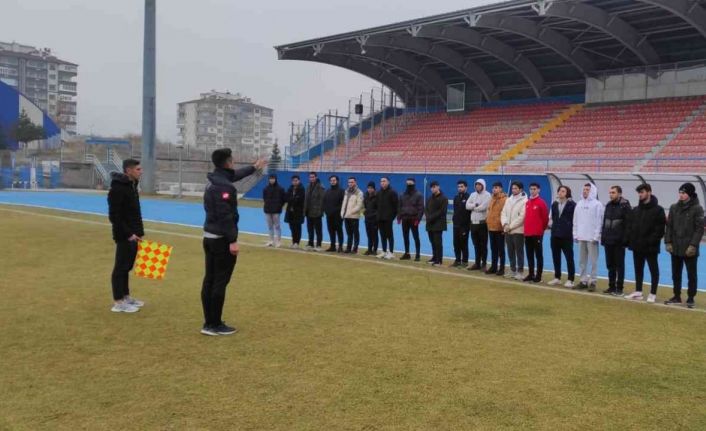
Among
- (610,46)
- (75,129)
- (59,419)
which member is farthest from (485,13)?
(75,129)

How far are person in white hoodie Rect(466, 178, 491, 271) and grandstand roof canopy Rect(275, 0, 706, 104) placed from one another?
1393cm

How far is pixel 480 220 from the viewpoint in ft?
37.9

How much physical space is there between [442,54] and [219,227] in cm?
2897

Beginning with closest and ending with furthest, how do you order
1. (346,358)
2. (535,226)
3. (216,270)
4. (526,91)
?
1. (346,358)
2. (216,270)
3. (535,226)
4. (526,91)

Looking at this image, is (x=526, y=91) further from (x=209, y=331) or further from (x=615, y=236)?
(x=209, y=331)

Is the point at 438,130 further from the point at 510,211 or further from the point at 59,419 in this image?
the point at 59,419

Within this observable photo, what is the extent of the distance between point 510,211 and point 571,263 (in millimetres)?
1406

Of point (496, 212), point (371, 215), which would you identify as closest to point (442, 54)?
point (371, 215)

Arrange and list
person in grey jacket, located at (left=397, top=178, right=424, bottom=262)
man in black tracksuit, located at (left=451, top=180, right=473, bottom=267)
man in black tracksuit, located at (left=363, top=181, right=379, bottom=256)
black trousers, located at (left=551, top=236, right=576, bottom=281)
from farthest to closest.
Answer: man in black tracksuit, located at (left=363, top=181, right=379, bottom=256)
person in grey jacket, located at (left=397, top=178, right=424, bottom=262)
man in black tracksuit, located at (left=451, top=180, right=473, bottom=267)
black trousers, located at (left=551, top=236, right=576, bottom=281)

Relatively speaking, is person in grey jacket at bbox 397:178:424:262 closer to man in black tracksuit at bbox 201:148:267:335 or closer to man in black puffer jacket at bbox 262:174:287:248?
man in black puffer jacket at bbox 262:174:287:248

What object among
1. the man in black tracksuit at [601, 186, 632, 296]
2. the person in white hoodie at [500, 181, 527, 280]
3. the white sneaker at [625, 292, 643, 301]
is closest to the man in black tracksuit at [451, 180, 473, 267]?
the person in white hoodie at [500, 181, 527, 280]

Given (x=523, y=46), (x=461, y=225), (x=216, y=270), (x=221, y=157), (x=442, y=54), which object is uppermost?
(x=523, y=46)

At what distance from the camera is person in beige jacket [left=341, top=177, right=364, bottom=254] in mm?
13414

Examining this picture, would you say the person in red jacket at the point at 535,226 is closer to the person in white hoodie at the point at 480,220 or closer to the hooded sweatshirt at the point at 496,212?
the hooded sweatshirt at the point at 496,212
